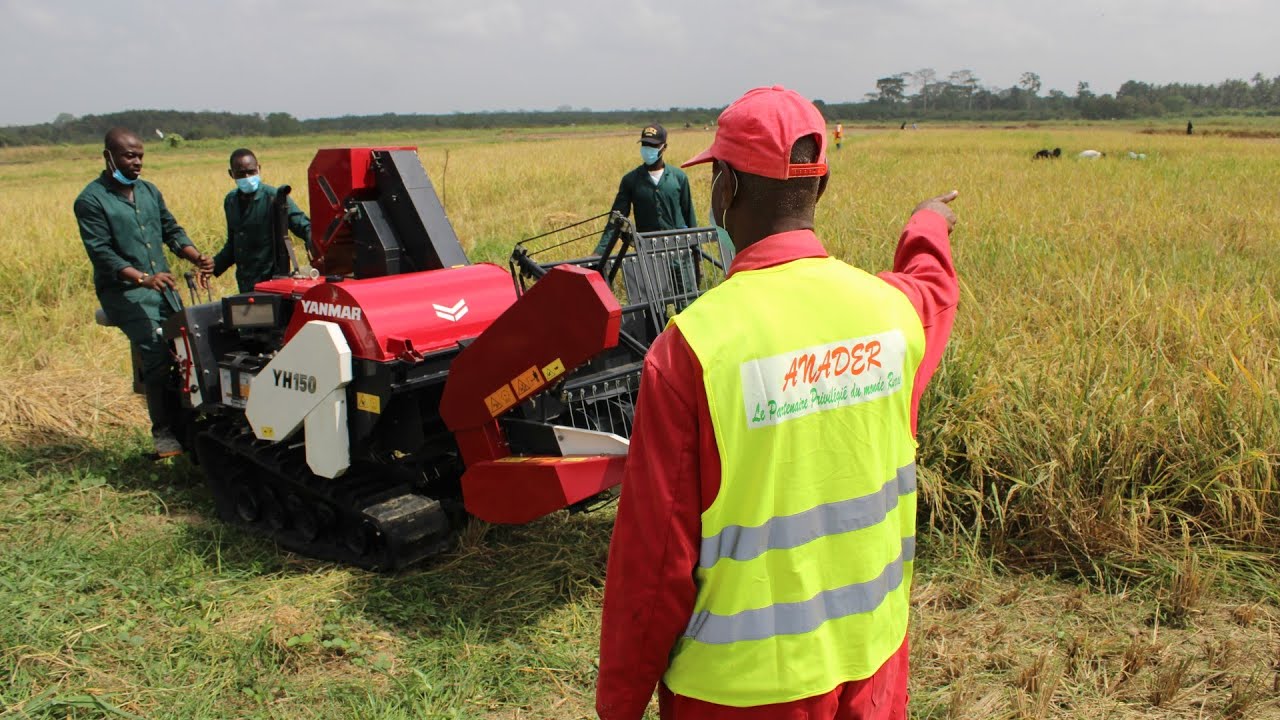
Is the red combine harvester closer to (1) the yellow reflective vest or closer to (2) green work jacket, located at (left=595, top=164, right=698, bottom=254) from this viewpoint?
(1) the yellow reflective vest

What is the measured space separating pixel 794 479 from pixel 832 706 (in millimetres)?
421

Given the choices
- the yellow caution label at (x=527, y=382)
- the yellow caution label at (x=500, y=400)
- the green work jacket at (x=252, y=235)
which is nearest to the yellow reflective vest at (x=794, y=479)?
the yellow caution label at (x=527, y=382)

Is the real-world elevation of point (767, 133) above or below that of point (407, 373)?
above

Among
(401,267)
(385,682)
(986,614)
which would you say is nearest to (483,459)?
(385,682)

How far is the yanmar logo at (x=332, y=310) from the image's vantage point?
3893 millimetres

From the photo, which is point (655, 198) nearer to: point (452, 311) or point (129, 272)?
point (452, 311)

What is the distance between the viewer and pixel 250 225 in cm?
617

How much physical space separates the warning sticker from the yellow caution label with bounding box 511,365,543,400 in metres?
2.06

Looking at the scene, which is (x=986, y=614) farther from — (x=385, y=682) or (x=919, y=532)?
(x=385, y=682)

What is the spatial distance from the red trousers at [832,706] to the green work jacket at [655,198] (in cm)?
538

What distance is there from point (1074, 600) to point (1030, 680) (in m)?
0.64

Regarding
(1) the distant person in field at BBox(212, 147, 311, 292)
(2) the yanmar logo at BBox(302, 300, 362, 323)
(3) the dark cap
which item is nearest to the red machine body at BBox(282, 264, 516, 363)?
(2) the yanmar logo at BBox(302, 300, 362, 323)

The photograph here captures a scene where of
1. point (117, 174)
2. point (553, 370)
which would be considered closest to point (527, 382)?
point (553, 370)

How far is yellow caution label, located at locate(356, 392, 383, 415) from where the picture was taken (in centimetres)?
386
